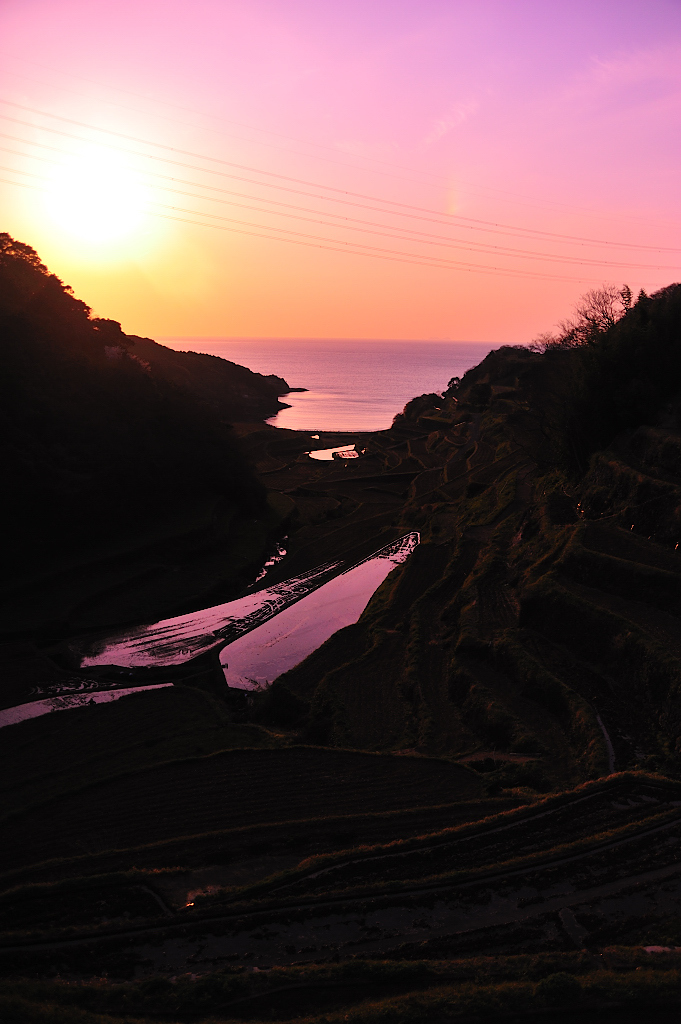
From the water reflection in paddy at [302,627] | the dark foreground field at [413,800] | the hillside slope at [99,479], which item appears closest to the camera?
the dark foreground field at [413,800]

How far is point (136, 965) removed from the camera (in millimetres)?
9680

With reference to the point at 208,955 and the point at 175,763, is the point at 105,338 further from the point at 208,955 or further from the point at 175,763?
the point at 208,955

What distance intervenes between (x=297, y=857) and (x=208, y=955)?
296 cm

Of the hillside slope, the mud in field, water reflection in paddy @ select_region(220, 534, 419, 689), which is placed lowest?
the mud in field

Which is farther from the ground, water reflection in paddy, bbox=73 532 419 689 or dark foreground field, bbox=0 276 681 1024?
water reflection in paddy, bbox=73 532 419 689

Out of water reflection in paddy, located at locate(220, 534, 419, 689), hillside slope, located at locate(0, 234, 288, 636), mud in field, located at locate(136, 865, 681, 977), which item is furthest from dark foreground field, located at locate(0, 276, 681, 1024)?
hillside slope, located at locate(0, 234, 288, 636)

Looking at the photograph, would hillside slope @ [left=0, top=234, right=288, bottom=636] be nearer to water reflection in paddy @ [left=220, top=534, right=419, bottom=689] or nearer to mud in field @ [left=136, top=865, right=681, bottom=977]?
water reflection in paddy @ [left=220, top=534, right=419, bottom=689]

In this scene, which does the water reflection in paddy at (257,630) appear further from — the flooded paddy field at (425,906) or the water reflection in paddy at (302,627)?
the flooded paddy field at (425,906)

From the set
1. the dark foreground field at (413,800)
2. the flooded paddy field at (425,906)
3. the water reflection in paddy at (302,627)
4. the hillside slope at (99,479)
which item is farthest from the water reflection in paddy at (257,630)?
the flooded paddy field at (425,906)

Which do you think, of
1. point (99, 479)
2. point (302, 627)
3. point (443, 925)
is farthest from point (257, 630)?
point (443, 925)

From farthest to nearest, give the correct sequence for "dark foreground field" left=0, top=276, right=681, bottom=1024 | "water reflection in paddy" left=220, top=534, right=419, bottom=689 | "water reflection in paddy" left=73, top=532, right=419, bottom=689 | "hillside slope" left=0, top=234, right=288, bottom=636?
"hillside slope" left=0, top=234, right=288, bottom=636 → "water reflection in paddy" left=73, top=532, right=419, bottom=689 → "water reflection in paddy" left=220, top=534, right=419, bottom=689 → "dark foreground field" left=0, top=276, right=681, bottom=1024

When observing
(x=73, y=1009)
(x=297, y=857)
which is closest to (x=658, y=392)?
(x=297, y=857)

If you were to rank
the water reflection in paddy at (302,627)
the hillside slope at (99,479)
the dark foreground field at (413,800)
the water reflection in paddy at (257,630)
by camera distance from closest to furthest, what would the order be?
the dark foreground field at (413,800) < the water reflection in paddy at (302,627) < the water reflection in paddy at (257,630) < the hillside slope at (99,479)

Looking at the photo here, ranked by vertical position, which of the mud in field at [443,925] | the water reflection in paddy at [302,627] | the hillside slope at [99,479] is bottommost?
the mud in field at [443,925]
